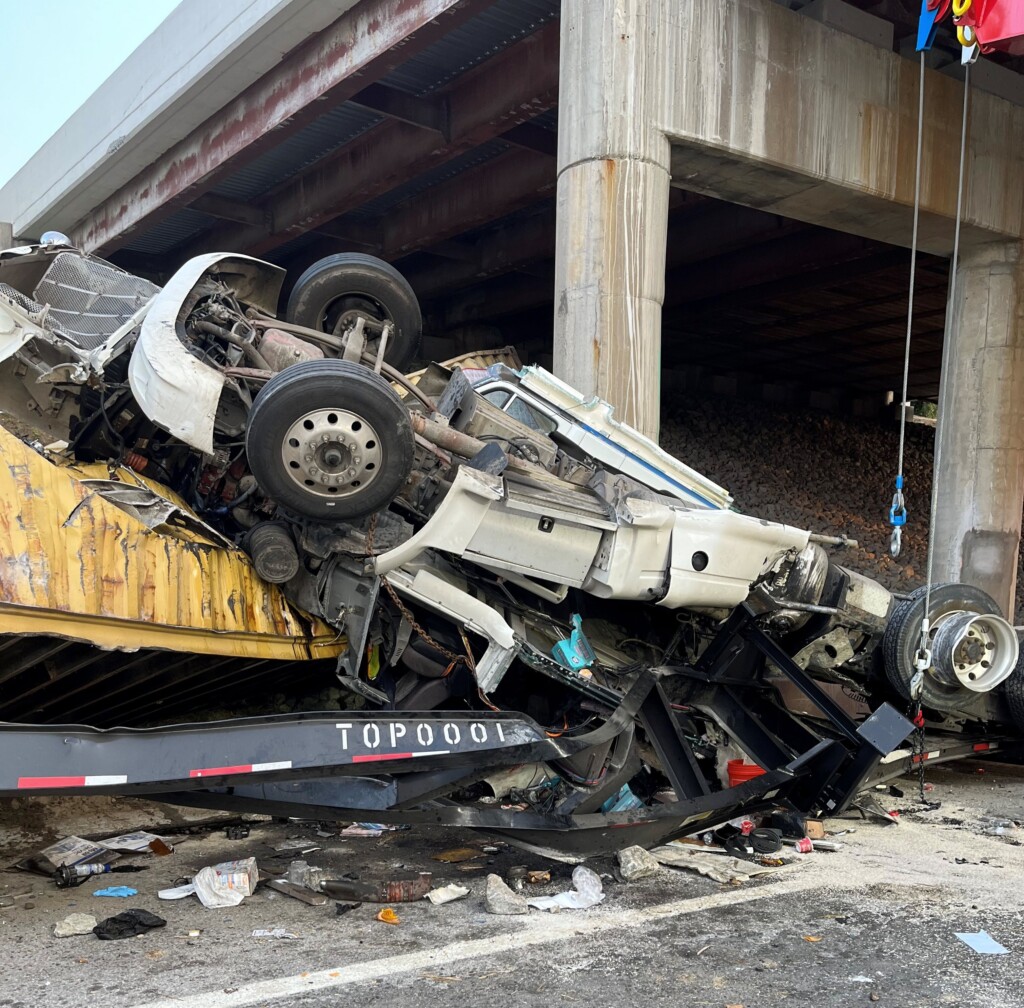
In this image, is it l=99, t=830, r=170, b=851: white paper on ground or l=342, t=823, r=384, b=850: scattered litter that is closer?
l=99, t=830, r=170, b=851: white paper on ground

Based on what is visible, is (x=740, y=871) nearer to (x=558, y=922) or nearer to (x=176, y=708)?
(x=558, y=922)

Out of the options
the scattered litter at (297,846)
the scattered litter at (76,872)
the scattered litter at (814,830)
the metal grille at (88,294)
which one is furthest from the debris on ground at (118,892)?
the scattered litter at (814,830)

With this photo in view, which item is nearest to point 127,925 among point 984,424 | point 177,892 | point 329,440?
point 177,892

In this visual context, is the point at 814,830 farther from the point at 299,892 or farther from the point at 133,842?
the point at 133,842

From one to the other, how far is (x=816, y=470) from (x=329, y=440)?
1490 centimetres

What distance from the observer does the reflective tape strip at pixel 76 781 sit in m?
2.84

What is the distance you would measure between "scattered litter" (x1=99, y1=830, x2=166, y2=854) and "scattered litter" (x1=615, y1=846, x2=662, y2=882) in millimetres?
2081

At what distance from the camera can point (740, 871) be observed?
13.5 feet

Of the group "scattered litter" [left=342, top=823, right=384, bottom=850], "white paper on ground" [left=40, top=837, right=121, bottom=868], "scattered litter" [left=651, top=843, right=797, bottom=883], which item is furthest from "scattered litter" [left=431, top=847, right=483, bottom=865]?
"white paper on ground" [left=40, top=837, right=121, bottom=868]

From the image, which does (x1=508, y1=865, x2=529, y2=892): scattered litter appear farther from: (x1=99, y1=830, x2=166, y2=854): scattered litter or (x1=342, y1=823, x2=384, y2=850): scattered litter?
(x1=99, y1=830, x2=166, y2=854): scattered litter

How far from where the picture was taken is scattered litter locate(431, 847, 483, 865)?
4238 mm

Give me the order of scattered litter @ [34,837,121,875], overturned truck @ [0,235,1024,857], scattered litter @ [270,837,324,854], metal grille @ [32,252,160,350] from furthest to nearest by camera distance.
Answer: metal grille @ [32,252,160,350], scattered litter @ [270,837,324,854], scattered litter @ [34,837,121,875], overturned truck @ [0,235,1024,857]

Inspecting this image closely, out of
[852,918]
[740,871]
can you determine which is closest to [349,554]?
[740,871]

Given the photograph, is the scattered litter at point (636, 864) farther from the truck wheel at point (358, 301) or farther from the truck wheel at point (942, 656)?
the truck wheel at point (358, 301)
